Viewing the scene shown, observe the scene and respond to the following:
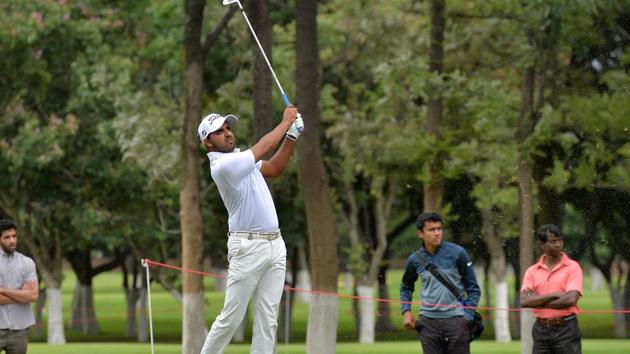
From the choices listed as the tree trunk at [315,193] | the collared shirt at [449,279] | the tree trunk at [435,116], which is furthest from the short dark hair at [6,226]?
the tree trunk at [435,116]

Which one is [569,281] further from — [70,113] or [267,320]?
[70,113]

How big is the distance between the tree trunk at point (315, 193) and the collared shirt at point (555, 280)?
1079 cm

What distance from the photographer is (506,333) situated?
4434 centimetres

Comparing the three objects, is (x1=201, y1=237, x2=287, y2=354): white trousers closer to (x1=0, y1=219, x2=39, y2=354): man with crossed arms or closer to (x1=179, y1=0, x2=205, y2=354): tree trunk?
(x1=0, y1=219, x2=39, y2=354): man with crossed arms

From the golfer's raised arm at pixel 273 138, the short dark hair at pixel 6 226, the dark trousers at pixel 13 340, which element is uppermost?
the golfer's raised arm at pixel 273 138

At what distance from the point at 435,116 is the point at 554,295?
48.3ft

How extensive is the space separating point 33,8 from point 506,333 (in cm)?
1669

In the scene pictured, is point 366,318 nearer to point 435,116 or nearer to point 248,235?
point 435,116

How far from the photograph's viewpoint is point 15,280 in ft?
47.7

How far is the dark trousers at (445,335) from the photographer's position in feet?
42.8

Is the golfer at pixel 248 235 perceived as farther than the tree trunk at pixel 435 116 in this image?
No

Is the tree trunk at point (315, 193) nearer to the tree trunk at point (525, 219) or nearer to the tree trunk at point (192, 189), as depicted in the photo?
the tree trunk at point (192, 189)

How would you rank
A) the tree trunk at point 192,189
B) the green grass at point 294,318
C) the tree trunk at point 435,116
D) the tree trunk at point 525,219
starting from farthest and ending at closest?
the green grass at point 294,318 → the tree trunk at point 435,116 → the tree trunk at point 192,189 → the tree trunk at point 525,219

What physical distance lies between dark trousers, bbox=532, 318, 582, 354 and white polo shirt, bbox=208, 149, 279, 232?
113 inches
